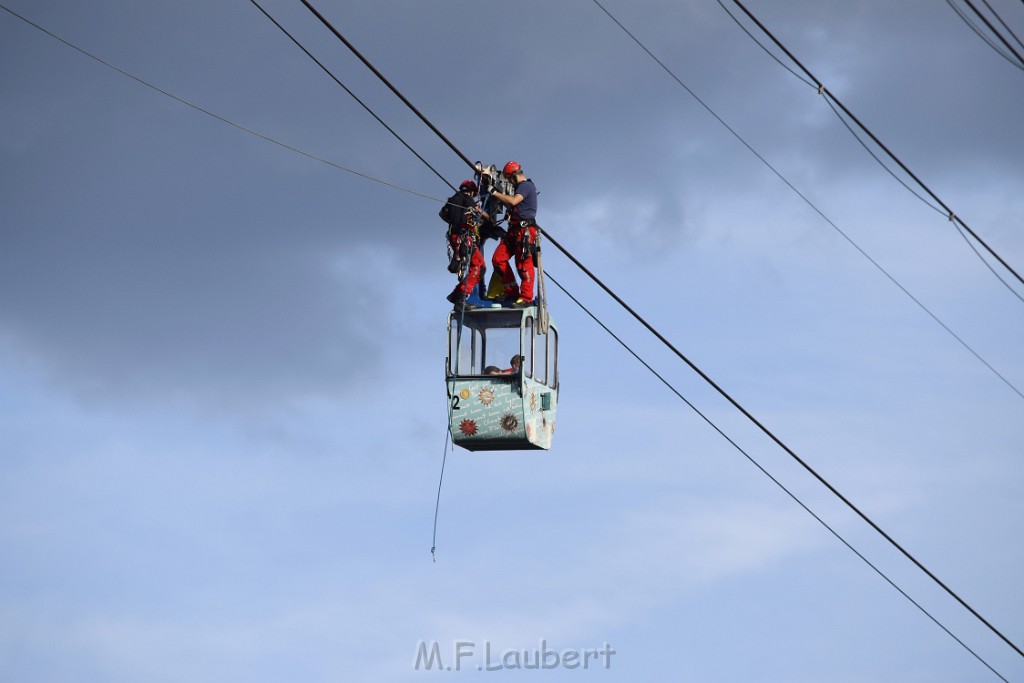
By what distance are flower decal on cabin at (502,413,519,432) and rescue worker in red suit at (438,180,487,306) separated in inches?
86.7

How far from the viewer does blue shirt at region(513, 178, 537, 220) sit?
26.9 metres

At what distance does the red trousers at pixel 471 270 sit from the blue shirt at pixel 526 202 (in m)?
0.95

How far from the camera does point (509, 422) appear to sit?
2589cm

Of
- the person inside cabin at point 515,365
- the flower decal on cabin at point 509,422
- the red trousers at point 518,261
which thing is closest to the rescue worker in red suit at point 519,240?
the red trousers at point 518,261

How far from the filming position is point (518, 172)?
89.2 ft

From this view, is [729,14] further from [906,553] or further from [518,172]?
[906,553]

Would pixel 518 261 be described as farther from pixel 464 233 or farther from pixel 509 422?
pixel 509 422

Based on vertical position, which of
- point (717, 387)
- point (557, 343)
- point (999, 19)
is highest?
point (999, 19)

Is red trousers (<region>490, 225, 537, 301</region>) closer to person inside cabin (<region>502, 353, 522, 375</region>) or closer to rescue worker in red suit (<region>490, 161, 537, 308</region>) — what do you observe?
rescue worker in red suit (<region>490, 161, 537, 308</region>)

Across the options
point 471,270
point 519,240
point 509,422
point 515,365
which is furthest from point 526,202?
point 509,422

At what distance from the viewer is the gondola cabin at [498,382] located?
25.9 meters

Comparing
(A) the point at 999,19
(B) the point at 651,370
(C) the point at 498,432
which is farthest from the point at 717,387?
(A) the point at 999,19

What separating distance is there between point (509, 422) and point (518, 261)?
283cm

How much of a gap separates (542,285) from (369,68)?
609cm
